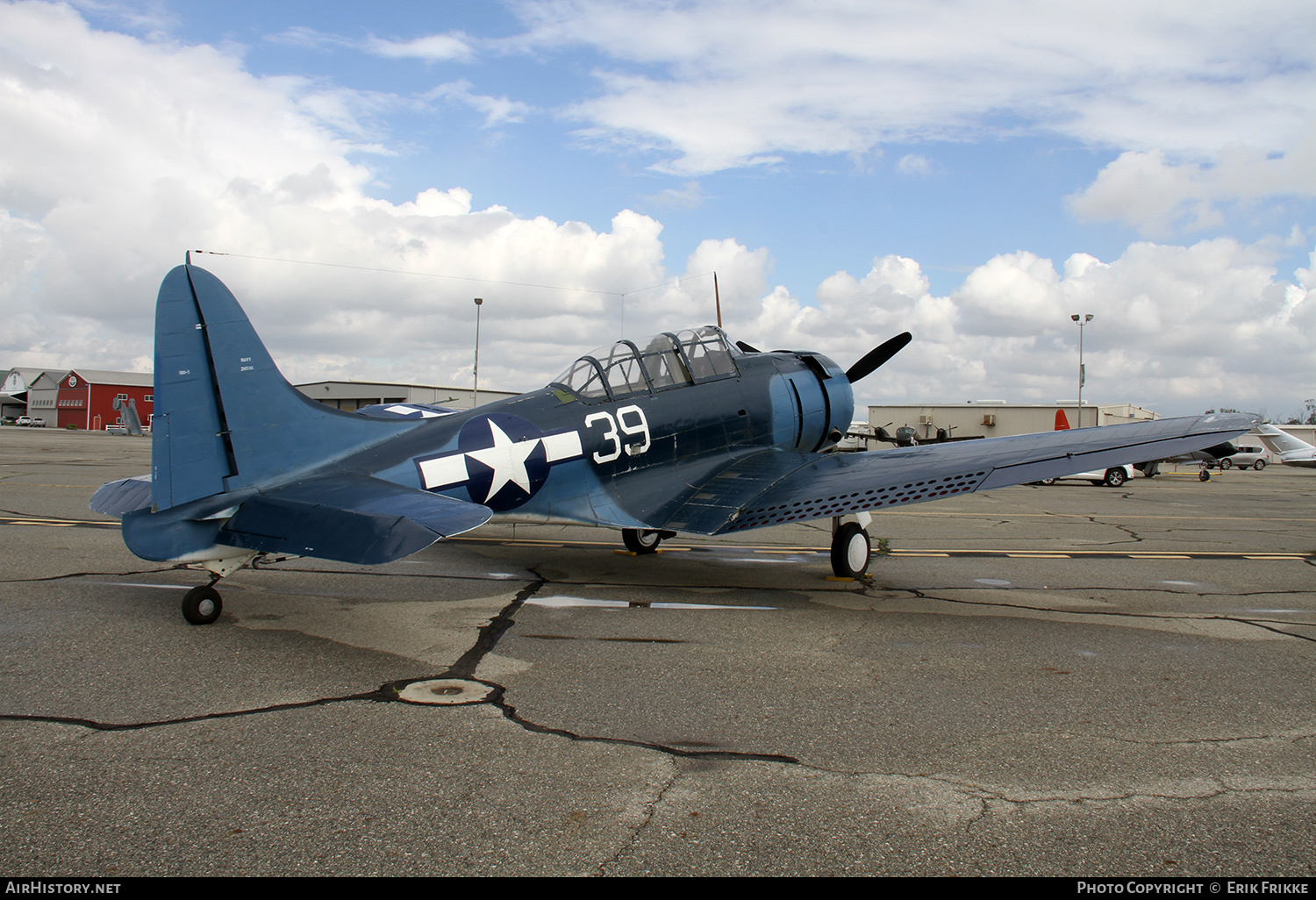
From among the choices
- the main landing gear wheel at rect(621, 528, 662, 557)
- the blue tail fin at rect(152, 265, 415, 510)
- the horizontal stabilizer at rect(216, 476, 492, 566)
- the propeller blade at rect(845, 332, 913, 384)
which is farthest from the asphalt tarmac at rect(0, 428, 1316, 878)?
the propeller blade at rect(845, 332, 913, 384)

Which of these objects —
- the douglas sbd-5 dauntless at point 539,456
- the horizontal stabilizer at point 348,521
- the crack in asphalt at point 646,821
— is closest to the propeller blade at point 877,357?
the douglas sbd-5 dauntless at point 539,456

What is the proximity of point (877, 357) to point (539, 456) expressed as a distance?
251 inches

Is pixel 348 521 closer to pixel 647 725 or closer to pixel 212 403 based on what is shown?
pixel 212 403

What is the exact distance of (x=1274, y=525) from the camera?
14.7m

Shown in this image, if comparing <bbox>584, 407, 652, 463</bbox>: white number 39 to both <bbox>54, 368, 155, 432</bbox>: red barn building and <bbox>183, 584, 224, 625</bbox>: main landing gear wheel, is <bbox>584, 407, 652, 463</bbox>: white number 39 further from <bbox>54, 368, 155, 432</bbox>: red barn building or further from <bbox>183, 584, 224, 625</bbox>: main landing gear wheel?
<bbox>54, 368, 155, 432</bbox>: red barn building

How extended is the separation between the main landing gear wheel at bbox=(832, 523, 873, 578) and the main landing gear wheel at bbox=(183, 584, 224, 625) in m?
5.73

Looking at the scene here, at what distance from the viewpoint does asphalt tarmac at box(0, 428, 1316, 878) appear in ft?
9.27

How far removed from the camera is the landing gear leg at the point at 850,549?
27.6 feet

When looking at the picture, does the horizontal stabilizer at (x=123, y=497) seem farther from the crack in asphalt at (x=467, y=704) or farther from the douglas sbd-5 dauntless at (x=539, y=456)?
the crack in asphalt at (x=467, y=704)

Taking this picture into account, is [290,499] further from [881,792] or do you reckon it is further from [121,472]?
[121,472]

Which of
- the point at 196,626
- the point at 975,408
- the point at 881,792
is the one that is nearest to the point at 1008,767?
the point at 881,792

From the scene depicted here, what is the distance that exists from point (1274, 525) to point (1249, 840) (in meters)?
14.9

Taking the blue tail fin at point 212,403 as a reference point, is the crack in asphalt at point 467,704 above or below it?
below

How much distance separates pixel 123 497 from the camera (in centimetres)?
712
